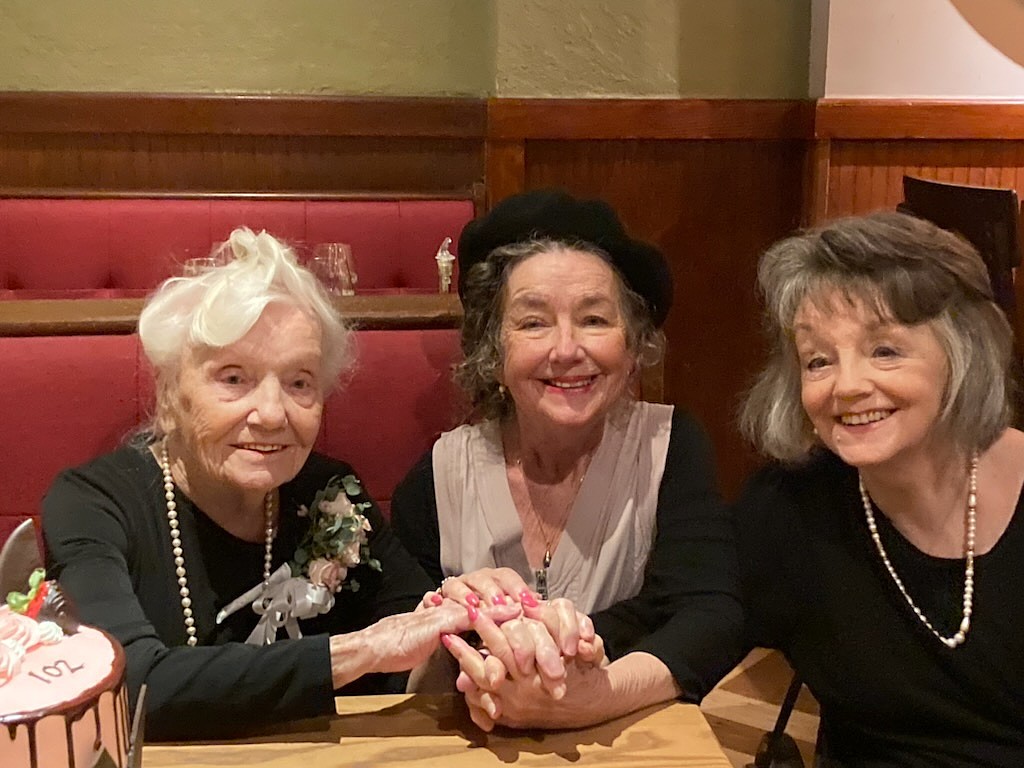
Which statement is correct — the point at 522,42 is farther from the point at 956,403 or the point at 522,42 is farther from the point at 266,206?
the point at 956,403

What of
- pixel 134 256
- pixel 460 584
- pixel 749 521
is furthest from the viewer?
pixel 134 256

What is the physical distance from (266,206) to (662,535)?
2211 millimetres

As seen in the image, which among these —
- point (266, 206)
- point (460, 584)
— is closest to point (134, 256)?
point (266, 206)

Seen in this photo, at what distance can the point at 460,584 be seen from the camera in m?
1.30

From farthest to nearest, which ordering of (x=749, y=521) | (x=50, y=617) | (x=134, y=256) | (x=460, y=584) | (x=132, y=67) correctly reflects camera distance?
(x=132, y=67), (x=134, y=256), (x=749, y=521), (x=460, y=584), (x=50, y=617)

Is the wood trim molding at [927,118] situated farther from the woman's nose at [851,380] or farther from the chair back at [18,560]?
the chair back at [18,560]

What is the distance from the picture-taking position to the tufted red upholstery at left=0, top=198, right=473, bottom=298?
329 centimetres

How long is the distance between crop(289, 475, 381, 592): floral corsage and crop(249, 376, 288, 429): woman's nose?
0.56ft

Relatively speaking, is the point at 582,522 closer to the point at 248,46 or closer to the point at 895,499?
the point at 895,499

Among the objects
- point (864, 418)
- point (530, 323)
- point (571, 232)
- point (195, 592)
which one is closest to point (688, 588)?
point (864, 418)

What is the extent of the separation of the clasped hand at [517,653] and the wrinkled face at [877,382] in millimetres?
437

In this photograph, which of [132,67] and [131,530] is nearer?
[131,530]

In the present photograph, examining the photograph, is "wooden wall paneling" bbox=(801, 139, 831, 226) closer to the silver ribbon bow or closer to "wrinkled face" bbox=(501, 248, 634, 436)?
"wrinkled face" bbox=(501, 248, 634, 436)

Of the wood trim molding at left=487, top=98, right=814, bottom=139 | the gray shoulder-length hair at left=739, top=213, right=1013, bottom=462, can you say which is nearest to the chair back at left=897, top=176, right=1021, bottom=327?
the wood trim molding at left=487, top=98, right=814, bottom=139
